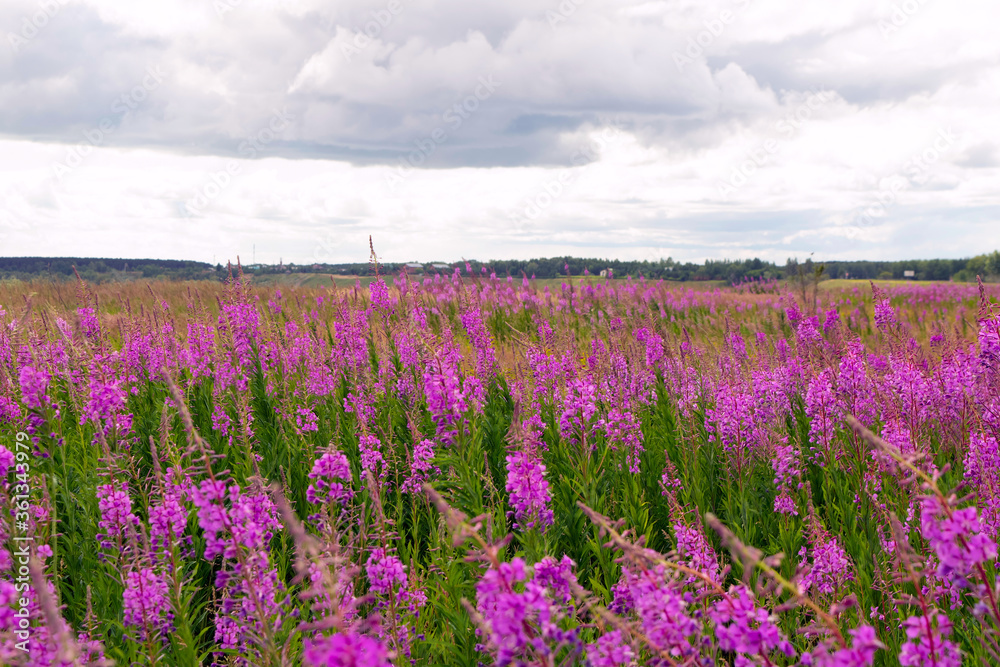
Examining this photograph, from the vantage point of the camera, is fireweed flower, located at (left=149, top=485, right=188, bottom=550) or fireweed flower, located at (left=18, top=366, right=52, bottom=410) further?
fireweed flower, located at (left=18, top=366, right=52, bottom=410)

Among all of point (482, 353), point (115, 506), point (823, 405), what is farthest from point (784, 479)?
point (115, 506)

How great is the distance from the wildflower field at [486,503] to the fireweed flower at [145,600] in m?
0.02

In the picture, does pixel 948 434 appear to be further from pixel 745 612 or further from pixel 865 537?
pixel 745 612

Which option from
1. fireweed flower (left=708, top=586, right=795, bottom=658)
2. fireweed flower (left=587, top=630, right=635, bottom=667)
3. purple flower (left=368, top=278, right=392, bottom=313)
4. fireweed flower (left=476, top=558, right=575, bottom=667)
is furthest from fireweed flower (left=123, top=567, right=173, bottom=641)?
purple flower (left=368, top=278, right=392, bottom=313)

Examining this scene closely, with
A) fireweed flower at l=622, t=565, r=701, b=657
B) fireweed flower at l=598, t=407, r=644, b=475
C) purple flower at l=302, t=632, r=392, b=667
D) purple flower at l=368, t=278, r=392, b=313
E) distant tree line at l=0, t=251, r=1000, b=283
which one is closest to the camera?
purple flower at l=302, t=632, r=392, b=667

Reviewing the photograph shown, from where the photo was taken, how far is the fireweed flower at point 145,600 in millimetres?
2887

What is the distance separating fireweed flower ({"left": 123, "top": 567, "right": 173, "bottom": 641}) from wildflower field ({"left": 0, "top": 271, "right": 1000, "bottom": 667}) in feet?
0.06

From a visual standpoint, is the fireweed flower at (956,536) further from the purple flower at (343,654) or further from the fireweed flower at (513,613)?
the purple flower at (343,654)

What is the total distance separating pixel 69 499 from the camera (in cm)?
464

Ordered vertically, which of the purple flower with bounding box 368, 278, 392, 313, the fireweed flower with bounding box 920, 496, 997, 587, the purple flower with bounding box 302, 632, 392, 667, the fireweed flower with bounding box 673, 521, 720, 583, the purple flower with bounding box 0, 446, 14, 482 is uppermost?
the purple flower with bounding box 368, 278, 392, 313

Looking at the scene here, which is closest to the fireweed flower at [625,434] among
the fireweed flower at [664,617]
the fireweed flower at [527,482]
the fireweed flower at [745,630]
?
the fireweed flower at [527,482]

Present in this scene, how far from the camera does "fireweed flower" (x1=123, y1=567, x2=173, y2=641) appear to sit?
289 centimetres

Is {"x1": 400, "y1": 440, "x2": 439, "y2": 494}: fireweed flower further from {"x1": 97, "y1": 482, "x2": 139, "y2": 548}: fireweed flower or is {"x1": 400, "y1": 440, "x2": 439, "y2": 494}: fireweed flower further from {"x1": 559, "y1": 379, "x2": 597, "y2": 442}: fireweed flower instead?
{"x1": 97, "y1": 482, "x2": 139, "y2": 548}: fireweed flower

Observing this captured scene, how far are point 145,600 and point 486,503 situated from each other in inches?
98.9
